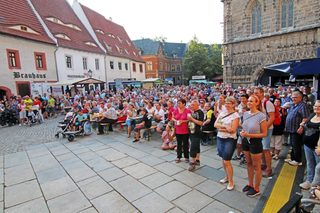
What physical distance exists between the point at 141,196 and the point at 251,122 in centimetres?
258

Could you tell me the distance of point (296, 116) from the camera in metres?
4.42

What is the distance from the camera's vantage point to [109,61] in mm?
28047

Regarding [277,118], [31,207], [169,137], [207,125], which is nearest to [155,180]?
[169,137]

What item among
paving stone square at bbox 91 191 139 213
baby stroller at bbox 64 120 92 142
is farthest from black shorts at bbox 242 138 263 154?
baby stroller at bbox 64 120 92 142

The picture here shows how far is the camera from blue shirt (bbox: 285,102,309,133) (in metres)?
4.33

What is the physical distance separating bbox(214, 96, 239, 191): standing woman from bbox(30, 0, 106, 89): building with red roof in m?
16.9

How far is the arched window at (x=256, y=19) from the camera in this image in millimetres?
20141

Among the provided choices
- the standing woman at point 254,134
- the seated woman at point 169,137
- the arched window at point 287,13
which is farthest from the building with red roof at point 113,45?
the standing woman at point 254,134

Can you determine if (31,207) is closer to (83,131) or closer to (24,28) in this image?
(83,131)

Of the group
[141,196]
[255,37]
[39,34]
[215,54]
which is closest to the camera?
[141,196]

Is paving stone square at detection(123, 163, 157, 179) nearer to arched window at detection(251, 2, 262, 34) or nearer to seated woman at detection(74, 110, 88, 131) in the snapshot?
seated woman at detection(74, 110, 88, 131)

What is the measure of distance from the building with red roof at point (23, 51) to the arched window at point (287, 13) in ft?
74.6

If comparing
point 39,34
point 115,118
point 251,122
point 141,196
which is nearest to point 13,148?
point 115,118

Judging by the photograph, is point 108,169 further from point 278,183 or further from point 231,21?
point 231,21
